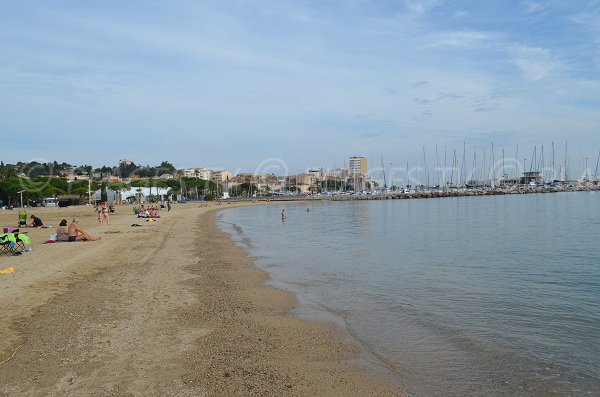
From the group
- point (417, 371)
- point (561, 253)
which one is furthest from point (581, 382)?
point (561, 253)

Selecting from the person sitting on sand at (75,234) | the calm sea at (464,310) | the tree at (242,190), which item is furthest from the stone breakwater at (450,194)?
the person sitting on sand at (75,234)

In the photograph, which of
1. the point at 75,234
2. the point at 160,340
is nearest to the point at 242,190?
the point at 75,234

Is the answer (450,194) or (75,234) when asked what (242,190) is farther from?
(75,234)

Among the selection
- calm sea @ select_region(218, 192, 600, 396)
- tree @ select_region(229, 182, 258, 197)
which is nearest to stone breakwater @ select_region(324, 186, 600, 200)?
tree @ select_region(229, 182, 258, 197)

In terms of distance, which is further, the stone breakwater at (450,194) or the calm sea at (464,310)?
the stone breakwater at (450,194)

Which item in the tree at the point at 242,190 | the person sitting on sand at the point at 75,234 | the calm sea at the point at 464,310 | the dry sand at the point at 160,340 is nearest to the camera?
the dry sand at the point at 160,340

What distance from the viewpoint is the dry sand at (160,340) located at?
542 cm

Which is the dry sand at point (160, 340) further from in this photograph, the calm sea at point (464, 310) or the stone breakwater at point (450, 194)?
the stone breakwater at point (450, 194)

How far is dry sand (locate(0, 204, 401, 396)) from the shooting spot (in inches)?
213

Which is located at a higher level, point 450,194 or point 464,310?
point 450,194

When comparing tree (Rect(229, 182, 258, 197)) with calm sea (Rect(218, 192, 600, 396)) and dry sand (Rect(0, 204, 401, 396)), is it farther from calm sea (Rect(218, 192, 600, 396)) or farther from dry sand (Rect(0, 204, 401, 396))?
dry sand (Rect(0, 204, 401, 396))

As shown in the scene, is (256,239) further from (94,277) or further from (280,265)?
(94,277)

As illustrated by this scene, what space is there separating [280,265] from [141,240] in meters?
9.73

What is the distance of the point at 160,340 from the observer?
7.04 meters
